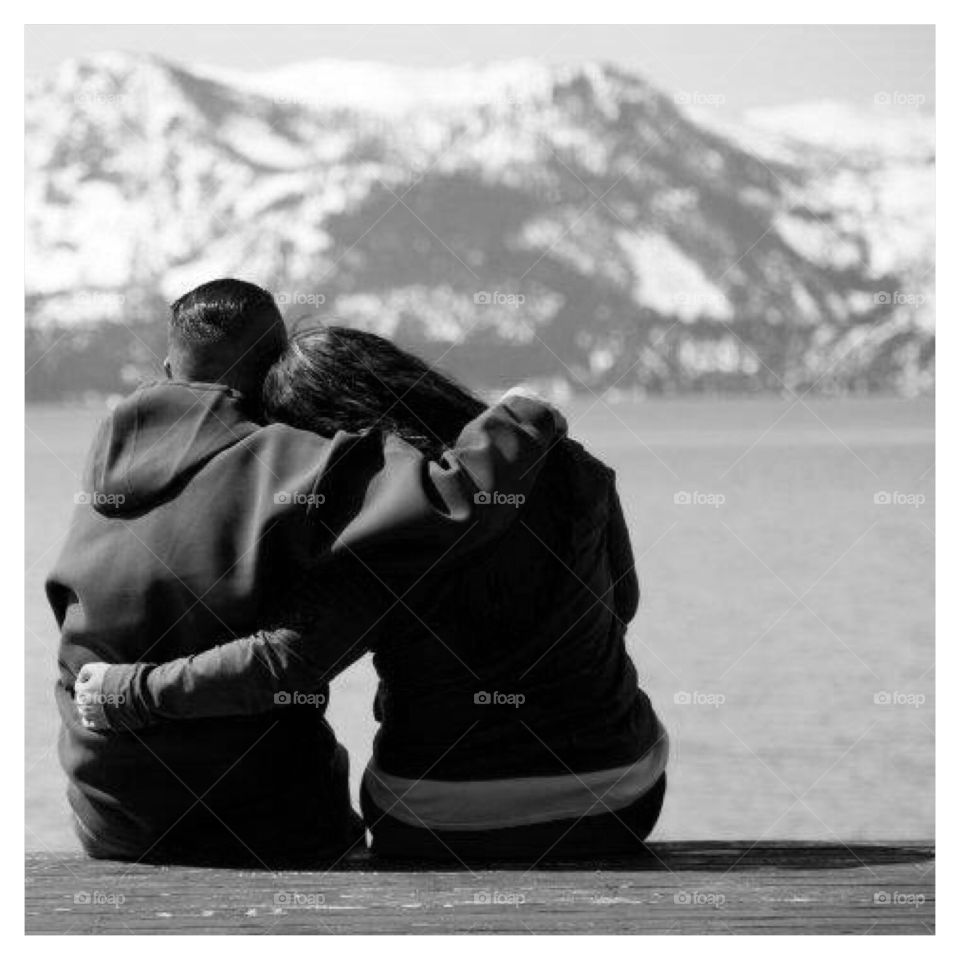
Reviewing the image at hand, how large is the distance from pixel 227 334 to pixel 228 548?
1.57 feet

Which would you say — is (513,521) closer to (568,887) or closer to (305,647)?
(305,647)

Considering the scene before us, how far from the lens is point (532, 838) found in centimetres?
407

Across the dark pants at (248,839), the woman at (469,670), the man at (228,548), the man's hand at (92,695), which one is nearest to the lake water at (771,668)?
the woman at (469,670)

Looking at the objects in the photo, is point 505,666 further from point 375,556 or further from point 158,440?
point 158,440

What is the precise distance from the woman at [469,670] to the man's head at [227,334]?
0.13 metres

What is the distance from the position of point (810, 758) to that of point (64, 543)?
11271 mm

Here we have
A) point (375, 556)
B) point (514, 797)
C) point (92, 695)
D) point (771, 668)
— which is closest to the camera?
point (375, 556)

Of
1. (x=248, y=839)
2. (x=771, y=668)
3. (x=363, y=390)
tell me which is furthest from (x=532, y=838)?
(x=771, y=668)

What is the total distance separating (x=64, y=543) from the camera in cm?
405

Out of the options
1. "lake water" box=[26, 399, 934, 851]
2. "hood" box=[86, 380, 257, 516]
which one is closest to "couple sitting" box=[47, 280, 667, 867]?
"hood" box=[86, 380, 257, 516]

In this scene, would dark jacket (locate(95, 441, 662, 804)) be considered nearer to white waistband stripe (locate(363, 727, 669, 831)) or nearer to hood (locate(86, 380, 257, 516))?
white waistband stripe (locate(363, 727, 669, 831))

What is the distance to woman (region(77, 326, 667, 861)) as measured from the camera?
385 centimetres
